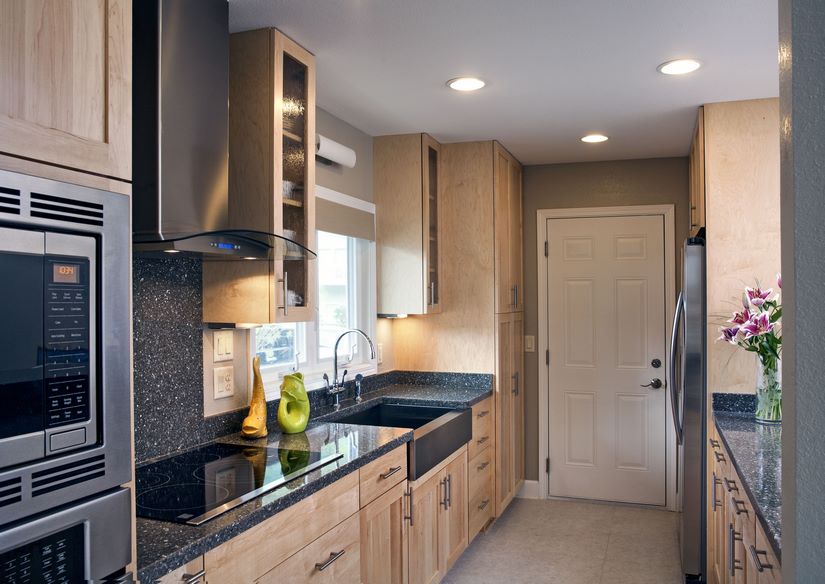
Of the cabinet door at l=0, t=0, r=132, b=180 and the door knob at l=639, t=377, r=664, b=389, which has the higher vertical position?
the cabinet door at l=0, t=0, r=132, b=180

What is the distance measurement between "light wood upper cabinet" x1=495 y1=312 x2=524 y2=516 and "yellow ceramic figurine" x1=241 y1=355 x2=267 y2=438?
1862mm

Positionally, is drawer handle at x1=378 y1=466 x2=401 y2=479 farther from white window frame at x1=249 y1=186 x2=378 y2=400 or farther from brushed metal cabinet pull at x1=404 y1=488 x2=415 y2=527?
white window frame at x1=249 y1=186 x2=378 y2=400

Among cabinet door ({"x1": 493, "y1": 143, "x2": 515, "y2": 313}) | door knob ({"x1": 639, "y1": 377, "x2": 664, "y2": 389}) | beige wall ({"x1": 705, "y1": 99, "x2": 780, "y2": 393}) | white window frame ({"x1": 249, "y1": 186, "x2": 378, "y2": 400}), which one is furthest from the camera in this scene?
door knob ({"x1": 639, "y1": 377, "x2": 664, "y2": 389})

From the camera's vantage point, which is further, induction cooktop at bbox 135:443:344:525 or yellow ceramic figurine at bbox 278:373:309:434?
yellow ceramic figurine at bbox 278:373:309:434

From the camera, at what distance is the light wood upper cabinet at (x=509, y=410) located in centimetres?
429

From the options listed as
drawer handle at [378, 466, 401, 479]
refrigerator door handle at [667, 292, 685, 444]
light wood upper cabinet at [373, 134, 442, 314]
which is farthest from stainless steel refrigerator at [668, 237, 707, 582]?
drawer handle at [378, 466, 401, 479]

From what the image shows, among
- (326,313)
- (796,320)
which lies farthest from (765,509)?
(326,313)

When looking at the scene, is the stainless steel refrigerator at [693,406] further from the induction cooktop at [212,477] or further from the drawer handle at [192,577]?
the drawer handle at [192,577]

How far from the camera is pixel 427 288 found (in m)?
3.99

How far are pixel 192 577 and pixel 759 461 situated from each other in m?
1.80

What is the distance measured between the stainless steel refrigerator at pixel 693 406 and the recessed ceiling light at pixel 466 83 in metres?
1.27

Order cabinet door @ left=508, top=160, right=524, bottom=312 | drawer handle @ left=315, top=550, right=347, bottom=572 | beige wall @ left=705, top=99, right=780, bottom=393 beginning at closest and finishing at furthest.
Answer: drawer handle @ left=315, top=550, right=347, bottom=572, beige wall @ left=705, top=99, right=780, bottom=393, cabinet door @ left=508, top=160, right=524, bottom=312

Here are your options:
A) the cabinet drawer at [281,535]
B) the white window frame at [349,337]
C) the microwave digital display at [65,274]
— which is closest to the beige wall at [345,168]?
the white window frame at [349,337]

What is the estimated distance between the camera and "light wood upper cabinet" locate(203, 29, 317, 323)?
2.45 metres
